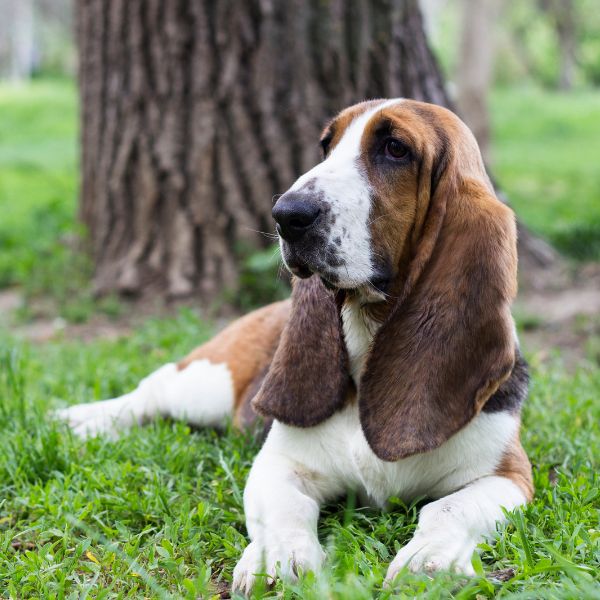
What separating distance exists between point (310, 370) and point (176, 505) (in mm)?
720

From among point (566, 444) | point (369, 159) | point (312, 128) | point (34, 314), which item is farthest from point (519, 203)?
point (369, 159)

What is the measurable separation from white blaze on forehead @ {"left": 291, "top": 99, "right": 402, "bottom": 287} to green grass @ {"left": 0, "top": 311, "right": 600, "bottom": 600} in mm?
777

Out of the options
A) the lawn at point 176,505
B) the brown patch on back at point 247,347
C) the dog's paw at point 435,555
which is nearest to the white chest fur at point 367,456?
the lawn at point 176,505

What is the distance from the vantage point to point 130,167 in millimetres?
6668

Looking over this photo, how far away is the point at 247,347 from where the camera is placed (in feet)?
14.1

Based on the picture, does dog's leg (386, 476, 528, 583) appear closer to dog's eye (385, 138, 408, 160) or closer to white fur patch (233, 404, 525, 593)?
white fur patch (233, 404, 525, 593)

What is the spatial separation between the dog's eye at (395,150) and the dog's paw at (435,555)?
1.29 meters

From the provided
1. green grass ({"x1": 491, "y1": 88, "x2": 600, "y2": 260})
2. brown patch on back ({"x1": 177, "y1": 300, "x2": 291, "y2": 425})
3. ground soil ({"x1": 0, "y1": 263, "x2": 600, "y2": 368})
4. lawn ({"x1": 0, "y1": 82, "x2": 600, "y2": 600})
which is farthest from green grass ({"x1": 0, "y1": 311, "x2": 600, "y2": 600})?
green grass ({"x1": 491, "y1": 88, "x2": 600, "y2": 260})

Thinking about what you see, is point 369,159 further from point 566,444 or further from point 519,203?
point 519,203

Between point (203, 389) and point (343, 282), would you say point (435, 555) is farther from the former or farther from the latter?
point (203, 389)

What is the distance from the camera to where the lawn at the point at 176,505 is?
106 inches

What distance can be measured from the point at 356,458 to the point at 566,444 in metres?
1.11

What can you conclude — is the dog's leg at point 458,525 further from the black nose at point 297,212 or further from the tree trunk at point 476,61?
the tree trunk at point 476,61

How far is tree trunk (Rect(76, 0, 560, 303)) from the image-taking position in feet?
20.4
